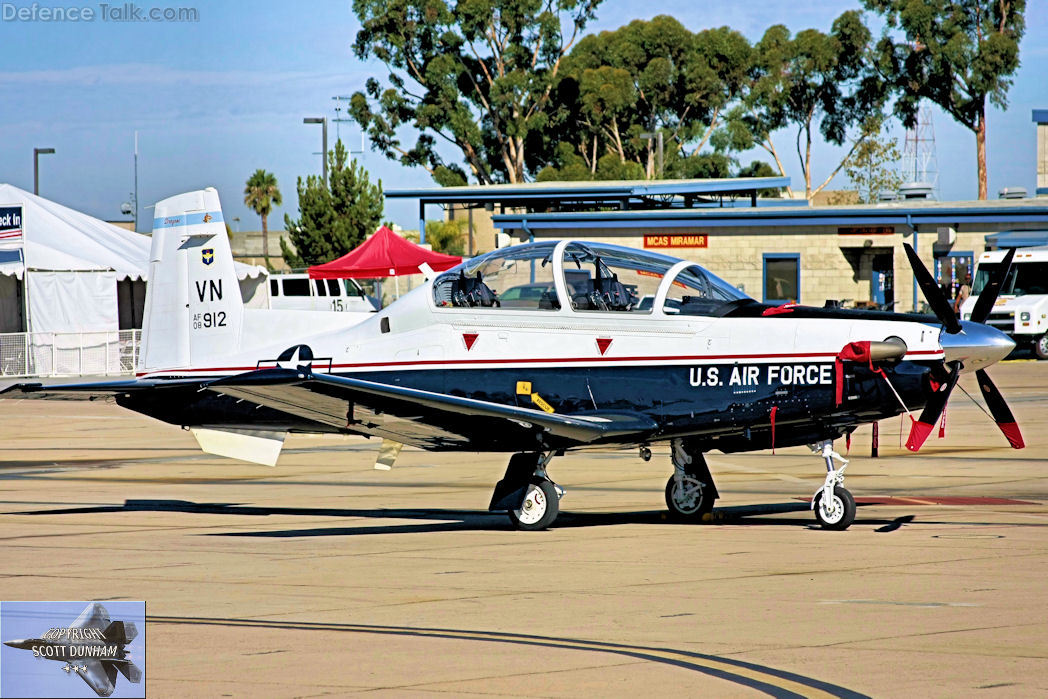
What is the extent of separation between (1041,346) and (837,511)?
1072 inches

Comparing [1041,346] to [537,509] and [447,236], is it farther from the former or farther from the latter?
[447,236]

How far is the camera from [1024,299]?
1330 inches

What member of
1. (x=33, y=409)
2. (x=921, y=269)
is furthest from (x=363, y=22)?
(x=921, y=269)

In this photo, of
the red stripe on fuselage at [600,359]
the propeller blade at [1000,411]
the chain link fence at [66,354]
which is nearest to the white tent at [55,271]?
the chain link fence at [66,354]

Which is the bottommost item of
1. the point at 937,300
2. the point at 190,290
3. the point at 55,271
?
the point at 937,300

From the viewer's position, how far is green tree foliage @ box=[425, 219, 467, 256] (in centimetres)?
9862

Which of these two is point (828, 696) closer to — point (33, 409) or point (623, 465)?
point (623, 465)

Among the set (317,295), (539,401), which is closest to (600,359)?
(539,401)

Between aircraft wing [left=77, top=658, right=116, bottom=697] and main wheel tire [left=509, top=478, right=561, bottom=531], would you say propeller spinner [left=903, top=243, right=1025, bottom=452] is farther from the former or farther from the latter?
aircraft wing [left=77, top=658, right=116, bottom=697]

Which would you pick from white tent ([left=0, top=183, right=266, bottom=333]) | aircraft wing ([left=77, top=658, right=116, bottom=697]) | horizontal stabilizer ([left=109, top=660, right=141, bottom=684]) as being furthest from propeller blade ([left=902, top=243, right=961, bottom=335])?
white tent ([left=0, top=183, right=266, bottom=333])

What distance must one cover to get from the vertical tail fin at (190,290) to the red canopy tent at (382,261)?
14.7m

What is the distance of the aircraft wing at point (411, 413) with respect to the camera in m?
9.62

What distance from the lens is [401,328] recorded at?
11.1 m

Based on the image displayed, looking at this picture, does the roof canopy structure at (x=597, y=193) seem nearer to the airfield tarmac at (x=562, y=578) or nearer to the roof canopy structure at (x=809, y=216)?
the roof canopy structure at (x=809, y=216)
